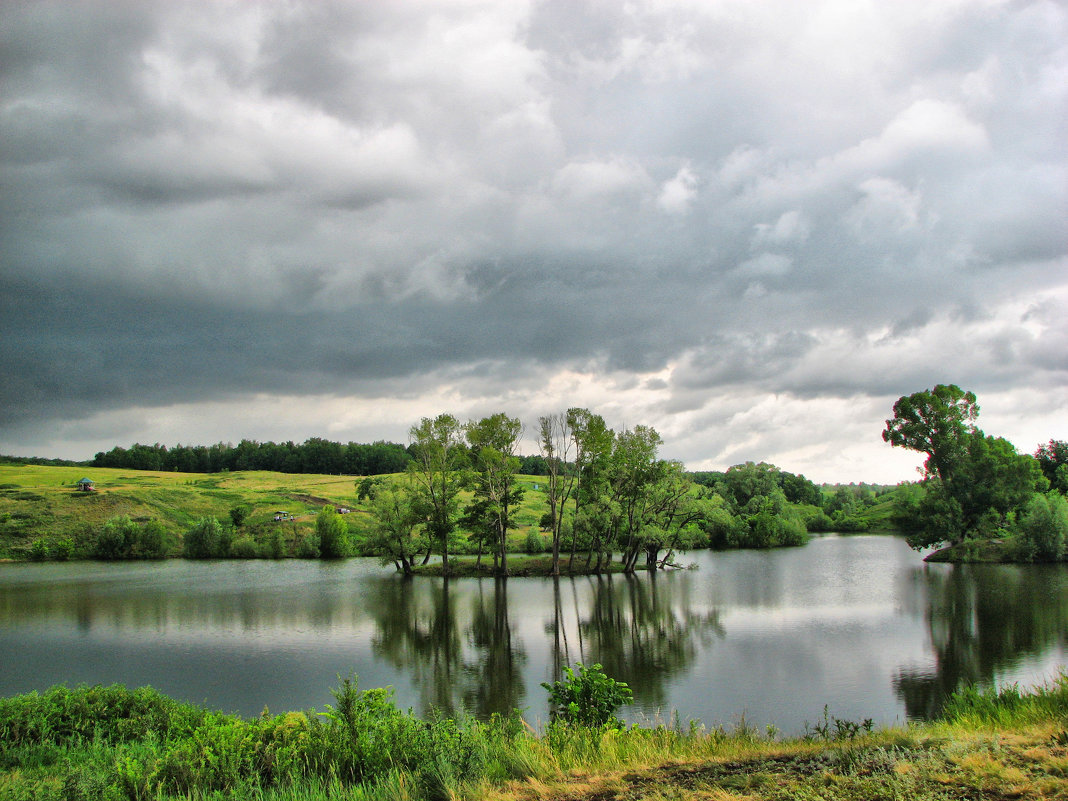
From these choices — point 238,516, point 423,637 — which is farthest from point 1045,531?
point 238,516

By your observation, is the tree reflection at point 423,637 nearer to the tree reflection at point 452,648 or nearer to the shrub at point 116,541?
the tree reflection at point 452,648

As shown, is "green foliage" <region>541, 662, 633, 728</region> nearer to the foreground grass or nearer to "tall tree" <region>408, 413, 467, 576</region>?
the foreground grass

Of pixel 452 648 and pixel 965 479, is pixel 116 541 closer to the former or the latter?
pixel 452 648

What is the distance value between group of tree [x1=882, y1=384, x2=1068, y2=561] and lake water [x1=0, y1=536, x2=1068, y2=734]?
6.48 m

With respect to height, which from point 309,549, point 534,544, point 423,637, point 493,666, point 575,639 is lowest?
point 309,549

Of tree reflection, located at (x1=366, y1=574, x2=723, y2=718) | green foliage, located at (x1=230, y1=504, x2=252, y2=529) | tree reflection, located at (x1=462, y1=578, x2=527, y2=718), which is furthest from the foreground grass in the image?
green foliage, located at (x1=230, y1=504, x2=252, y2=529)

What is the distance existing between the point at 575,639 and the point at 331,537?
180 ft

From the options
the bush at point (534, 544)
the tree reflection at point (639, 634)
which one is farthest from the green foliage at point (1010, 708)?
the bush at point (534, 544)

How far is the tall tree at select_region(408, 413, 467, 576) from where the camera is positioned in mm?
50406

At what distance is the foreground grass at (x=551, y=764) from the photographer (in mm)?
6770

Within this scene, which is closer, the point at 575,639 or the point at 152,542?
the point at 575,639

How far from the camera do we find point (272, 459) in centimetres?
14388

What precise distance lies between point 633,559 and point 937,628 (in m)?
28.6

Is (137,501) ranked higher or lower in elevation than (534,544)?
higher
